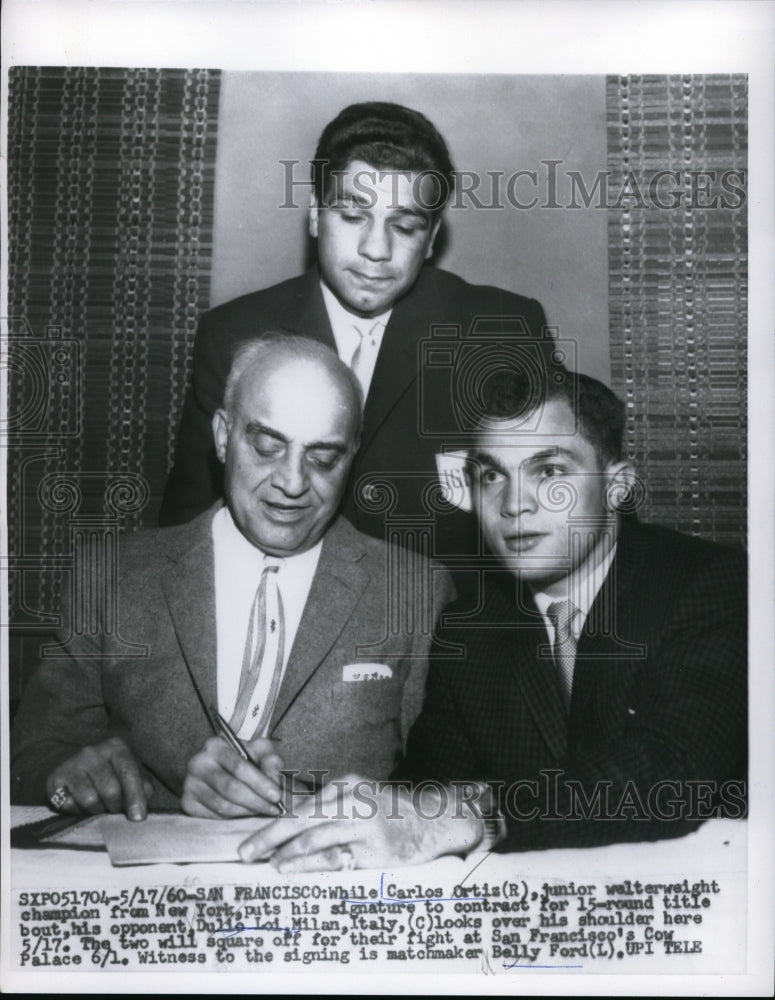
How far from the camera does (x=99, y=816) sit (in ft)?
6.94

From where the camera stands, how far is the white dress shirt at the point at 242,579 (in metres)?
2.13

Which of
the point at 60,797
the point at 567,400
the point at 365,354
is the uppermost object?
the point at 365,354

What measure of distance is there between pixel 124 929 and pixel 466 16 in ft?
7.15

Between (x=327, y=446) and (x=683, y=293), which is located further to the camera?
(x=683, y=293)

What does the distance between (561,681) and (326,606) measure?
1.77ft

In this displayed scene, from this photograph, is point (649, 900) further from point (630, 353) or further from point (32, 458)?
point (32, 458)

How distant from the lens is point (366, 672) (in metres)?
2.11

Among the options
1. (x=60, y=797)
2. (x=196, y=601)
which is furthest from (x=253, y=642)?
(x=60, y=797)

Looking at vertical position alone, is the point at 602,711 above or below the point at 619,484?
below

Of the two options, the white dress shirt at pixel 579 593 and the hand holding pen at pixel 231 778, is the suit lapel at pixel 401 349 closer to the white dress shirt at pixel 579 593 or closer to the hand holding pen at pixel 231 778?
the white dress shirt at pixel 579 593

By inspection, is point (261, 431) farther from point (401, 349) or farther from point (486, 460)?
point (486, 460)

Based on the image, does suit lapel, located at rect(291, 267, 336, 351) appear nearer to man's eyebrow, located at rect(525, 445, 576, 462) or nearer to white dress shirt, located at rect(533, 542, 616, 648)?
man's eyebrow, located at rect(525, 445, 576, 462)

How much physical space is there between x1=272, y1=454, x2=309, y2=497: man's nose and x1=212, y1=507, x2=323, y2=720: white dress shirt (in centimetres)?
14

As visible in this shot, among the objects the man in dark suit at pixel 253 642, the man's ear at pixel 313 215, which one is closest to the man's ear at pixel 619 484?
the man in dark suit at pixel 253 642
